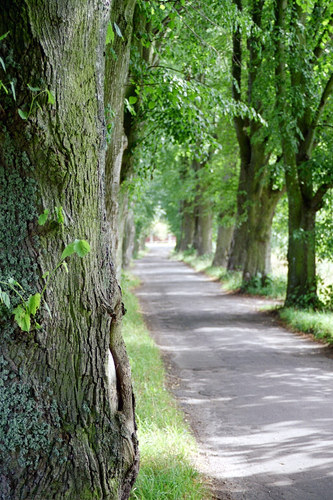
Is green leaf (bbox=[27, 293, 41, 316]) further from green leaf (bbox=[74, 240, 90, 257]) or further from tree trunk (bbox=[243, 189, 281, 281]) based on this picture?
tree trunk (bbox=[243, 189, 281, 281])

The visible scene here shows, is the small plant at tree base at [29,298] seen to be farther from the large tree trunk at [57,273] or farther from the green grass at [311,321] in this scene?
the green grass at [311,321]

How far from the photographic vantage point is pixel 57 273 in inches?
139

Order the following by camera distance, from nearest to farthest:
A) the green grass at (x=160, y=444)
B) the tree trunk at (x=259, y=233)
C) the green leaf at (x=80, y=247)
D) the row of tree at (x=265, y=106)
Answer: the green leaf at (x=80, y=247), the green grass at (x=160, y=444), the row of tree at (x=265, y=106), the tree trunk at (x=259, y=233)

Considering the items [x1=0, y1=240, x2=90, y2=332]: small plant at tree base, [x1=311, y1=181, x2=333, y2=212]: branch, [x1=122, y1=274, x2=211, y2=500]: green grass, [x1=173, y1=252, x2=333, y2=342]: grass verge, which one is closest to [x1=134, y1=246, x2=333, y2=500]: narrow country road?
[x1=122, y1=274, x2=211, y2=500]: green grass

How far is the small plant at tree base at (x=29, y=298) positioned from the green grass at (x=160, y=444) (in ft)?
6.71

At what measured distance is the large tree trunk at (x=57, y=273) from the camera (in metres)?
3.40

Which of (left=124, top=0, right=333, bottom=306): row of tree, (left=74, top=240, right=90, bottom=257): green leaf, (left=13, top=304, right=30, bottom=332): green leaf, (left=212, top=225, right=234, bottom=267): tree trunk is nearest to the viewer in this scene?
(left=74, top=240, right=90, bottom=257): green leaf

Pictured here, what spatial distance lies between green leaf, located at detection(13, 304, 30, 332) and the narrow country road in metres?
2.75

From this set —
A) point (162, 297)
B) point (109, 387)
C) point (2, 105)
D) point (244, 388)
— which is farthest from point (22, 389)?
point (162, 297)

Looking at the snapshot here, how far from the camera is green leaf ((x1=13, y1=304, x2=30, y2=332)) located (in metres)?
3.27

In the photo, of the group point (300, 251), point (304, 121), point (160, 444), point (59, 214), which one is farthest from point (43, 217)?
point (304, 121)

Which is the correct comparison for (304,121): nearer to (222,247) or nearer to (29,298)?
(29,298)

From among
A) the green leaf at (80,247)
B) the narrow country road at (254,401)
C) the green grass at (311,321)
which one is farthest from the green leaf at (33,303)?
the green grass at (311,321)

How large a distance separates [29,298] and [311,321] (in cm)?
1090
